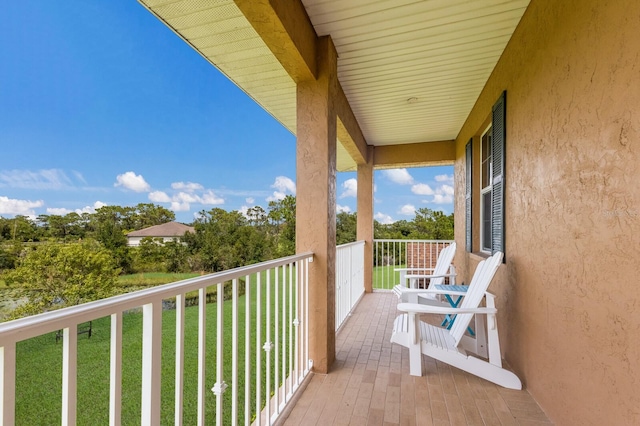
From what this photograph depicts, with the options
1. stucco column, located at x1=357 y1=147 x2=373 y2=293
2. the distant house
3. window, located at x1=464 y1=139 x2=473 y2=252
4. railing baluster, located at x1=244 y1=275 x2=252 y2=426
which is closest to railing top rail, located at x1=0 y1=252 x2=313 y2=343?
railing baluster, located at x1=244 y1=275 x2=252 y2=426

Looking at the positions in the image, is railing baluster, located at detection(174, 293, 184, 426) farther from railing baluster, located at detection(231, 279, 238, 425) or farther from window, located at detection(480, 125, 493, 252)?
window, located at detection(480, 125, 493, 252)

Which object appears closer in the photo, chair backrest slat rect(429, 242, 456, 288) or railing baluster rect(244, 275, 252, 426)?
railing baluster rect(244, 275, 252, 426)

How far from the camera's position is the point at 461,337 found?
2484 millimetres

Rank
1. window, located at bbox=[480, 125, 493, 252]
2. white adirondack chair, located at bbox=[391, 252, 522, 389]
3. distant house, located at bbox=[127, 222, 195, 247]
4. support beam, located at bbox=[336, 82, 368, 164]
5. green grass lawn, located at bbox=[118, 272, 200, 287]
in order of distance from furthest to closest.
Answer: distant house, located at bbox=[127, 222, 195, 247], green grass lawn, located at bbox=[118, 272, 200, 287], window, located at bbox=[480, 125, 493, 252], support beam, located at bbox=[336, 82, 368, 164], white adirondack chair, located at bbox=[391, 252, 522, 389]

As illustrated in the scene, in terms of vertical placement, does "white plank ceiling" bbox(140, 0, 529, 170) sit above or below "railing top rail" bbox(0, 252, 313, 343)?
above

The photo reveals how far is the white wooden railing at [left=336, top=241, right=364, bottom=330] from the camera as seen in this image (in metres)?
3.87

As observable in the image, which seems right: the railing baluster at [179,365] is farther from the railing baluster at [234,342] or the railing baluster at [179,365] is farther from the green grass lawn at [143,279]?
the green grass lawn at [143,279]

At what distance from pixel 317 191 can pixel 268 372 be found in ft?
4.49

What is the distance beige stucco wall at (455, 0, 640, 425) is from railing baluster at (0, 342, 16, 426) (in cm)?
199

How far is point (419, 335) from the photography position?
2.50 metres

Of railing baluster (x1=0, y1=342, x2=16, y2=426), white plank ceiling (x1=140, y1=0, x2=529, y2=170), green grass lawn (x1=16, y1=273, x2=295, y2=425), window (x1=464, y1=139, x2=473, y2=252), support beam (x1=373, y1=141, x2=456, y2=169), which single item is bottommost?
green grass lawn (x1=16, y1=273, x2=295, y2=425)

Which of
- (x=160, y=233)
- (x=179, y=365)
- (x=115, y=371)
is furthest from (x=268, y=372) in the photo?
(x=160, y=233)

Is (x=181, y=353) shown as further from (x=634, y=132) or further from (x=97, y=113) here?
(x=97, y=113)

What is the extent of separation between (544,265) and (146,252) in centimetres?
658
